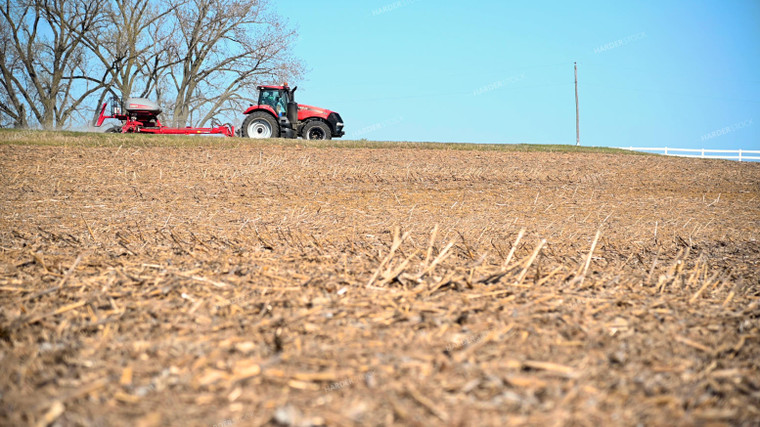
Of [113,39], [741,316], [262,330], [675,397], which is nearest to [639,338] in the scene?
[675,397]

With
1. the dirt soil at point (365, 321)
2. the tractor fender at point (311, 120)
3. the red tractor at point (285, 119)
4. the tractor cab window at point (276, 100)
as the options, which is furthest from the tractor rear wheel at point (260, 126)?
the dirt soil at point (365, 321)

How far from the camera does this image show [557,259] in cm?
454

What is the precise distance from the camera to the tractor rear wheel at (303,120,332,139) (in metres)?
17.8

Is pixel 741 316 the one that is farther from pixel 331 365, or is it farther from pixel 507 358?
pixel 331 365

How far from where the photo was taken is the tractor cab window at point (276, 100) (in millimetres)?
17547

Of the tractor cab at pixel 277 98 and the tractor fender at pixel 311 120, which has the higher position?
the tractor cab at pixel 277 98

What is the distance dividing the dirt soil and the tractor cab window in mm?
11203

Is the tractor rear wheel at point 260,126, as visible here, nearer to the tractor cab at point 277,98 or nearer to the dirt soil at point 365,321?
the tractor cab at point 277,98

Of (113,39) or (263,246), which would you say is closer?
(263,246)

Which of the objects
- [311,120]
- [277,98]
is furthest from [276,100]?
[311,120]

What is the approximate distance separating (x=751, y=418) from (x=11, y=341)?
3035mm

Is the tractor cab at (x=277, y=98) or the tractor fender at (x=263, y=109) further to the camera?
the tractor cab at (x=277, y=98)

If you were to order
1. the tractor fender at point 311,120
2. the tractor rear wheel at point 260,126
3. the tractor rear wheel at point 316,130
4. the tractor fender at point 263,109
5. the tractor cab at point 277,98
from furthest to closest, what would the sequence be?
1. the tractor fender at point 311,120
2. the tractor rear wheel at point 316,130
3. the tractor cab at point 277,98
4. the tractor fender at point 263,109
5. the tractor rear wheel at point 260,126

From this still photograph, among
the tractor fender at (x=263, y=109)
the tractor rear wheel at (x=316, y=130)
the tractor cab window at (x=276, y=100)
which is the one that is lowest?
the tractor rear wheel at (x=316, y=130)
